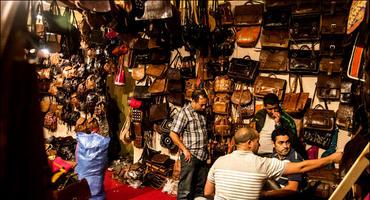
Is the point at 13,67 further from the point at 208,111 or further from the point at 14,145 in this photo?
the point at 208,111

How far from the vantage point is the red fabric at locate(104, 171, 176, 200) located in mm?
5746

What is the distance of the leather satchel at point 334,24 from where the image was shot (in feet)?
14.6

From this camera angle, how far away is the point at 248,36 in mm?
5316

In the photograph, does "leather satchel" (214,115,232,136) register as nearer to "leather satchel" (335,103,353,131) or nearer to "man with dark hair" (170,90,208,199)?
"man with dark hair" (170,90,208,199)

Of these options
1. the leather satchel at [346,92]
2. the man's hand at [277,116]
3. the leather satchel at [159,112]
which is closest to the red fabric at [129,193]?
the leather satchel at [159,112]

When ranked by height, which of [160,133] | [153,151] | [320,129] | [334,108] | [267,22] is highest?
[267,22]

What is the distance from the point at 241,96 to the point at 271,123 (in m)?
0.82

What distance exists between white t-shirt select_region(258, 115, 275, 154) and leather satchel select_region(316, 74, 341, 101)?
0.82 m

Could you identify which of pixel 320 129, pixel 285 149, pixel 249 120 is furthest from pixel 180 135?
pixel 320 129

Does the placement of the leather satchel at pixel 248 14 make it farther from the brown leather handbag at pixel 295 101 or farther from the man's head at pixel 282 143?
the man's head at pixel 282 143

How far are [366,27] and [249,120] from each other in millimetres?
3520

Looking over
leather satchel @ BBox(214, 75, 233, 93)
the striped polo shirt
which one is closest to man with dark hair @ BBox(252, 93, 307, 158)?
leather satchel @ BBox(214, 75, 233, 93)

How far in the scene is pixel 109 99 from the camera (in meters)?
7.62

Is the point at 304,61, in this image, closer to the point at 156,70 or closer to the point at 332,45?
the point at 332,45
